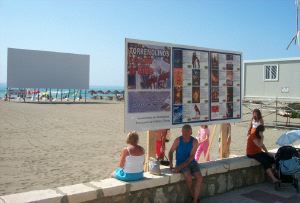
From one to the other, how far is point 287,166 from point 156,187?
2.56 metres

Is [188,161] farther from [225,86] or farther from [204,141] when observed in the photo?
Answer: [204,141]

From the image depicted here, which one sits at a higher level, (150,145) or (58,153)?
(150,145)

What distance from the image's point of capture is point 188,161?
5.64 m

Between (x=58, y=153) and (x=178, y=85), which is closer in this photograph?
(x=178, y=85)

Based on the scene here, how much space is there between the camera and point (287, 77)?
2098 centimetres

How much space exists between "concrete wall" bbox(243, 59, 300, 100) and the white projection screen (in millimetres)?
24877

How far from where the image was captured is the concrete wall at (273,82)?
20625 mm

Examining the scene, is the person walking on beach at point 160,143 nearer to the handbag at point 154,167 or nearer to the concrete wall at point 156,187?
the concrete wall at point 156,187

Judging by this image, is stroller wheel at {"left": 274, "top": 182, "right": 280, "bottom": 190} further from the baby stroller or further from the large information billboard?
the large information billboard

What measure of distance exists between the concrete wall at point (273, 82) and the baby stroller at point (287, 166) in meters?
15.0

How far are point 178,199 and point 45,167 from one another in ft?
12.7

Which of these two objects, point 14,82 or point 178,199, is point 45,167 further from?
point 14,82

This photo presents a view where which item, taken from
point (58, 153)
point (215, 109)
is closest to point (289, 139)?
point (215, 109)

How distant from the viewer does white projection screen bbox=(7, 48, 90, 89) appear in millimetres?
39156
